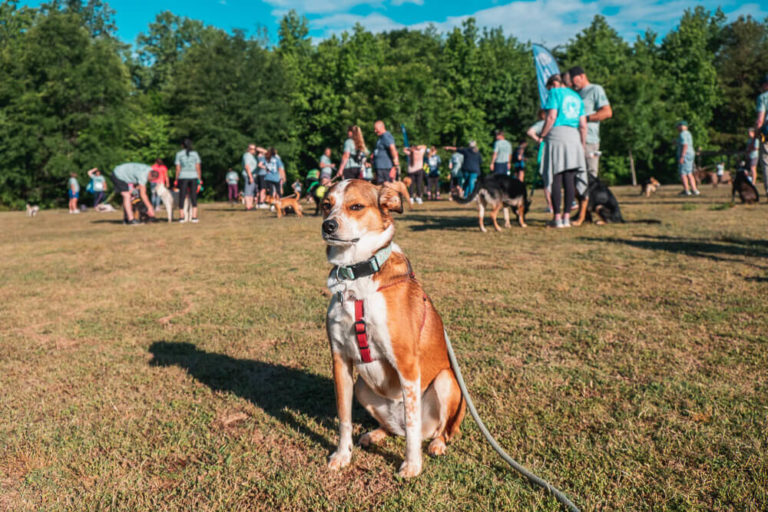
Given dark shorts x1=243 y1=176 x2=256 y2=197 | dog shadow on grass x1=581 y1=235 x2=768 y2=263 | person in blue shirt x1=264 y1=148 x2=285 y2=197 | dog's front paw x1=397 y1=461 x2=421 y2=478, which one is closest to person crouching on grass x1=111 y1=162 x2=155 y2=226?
person in blue shirt x1=264 y1=148 x2=285 y2=197

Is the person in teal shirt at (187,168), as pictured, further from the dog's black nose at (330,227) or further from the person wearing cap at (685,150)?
the person wearing cap at (685,150)

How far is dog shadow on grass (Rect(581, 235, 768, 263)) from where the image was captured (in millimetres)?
6996

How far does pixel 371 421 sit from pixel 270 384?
0.88m

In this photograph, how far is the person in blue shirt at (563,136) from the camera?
30.3 feet

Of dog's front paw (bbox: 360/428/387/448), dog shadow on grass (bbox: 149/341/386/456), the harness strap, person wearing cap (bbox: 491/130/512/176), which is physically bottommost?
dog's front paw (bbox: 360/428/387/448)

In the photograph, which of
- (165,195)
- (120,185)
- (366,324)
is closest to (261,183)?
(165,195)

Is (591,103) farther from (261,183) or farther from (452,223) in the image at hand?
(261,183)

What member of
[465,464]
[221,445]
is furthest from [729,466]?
[221,445]

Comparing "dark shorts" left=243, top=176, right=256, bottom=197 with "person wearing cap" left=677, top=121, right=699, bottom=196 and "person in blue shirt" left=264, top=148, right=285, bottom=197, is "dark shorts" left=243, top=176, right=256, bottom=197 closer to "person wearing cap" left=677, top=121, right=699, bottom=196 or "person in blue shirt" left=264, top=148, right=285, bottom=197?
"person in blue shirt" left=264, top=148, right=285, bottom=197

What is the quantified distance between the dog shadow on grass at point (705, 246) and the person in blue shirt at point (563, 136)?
137cm

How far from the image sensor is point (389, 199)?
247 cm

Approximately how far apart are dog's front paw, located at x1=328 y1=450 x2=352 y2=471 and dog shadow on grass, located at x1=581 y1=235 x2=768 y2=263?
6.30 metres

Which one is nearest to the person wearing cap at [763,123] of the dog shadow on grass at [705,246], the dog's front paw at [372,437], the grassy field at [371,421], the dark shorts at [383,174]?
the dog shadow on grass at [705,246]

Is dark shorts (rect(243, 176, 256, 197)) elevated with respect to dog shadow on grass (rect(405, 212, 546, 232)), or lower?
elevated
